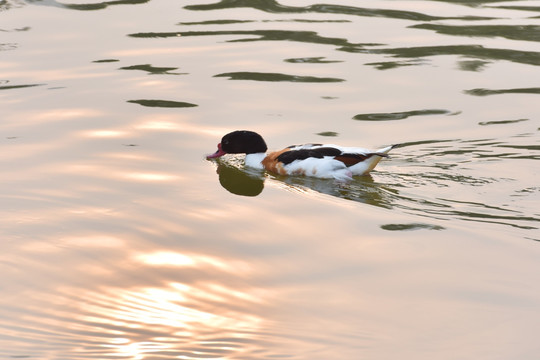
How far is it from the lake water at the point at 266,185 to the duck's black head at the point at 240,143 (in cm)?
25

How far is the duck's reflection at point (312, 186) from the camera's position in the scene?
28.4 feet

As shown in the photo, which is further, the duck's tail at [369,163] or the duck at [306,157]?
the duck at [306,157]

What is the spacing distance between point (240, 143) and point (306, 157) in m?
0.90

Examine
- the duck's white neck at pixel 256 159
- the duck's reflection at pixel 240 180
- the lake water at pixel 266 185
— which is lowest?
the duck's reflection at pixel 240 180

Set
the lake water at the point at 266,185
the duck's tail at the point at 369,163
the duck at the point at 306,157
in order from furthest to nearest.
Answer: the duck at the point at 306,157 → the duck's tail at the point at 369,163 → the lake water at the point at 266,185

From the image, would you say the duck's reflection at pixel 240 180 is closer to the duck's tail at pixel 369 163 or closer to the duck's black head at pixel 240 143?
the duck's black head at pixel 240 143

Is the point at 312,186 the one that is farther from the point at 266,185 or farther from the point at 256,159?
the point at 256,159

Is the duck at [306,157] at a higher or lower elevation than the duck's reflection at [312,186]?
higher

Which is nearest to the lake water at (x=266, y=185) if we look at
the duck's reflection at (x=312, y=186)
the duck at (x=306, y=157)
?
the duck's reflection at (x=312, y=186)

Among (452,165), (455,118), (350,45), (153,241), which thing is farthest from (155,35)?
(153,241)

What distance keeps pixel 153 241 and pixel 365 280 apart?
1.76m

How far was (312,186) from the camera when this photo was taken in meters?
9.09

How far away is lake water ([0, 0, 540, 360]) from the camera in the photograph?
5.70 meters

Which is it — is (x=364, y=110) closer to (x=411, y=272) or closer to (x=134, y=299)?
(x=411, y=272)
